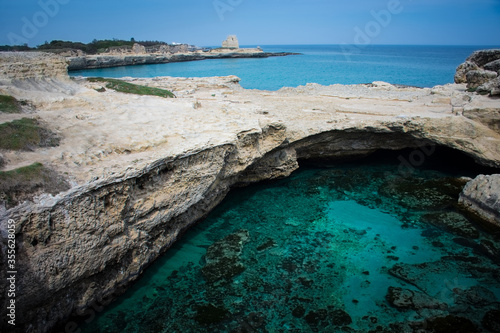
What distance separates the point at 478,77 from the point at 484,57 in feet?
25.4

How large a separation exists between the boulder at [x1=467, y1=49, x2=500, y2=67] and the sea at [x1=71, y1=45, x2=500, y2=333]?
72.9 ft

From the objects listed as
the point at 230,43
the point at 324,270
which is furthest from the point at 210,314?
the point at 230,43

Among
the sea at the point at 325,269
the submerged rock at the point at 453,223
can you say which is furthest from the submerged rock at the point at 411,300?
the submerged rock at the point at 453,223

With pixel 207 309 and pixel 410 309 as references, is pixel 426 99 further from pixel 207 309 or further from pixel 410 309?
pixel 207 309

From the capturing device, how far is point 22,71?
511 inches

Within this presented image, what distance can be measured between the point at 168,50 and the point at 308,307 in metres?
108

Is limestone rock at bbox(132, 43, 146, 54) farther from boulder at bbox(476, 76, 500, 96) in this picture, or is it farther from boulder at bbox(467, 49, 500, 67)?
boulder at bbox(476, 76, 500, 96)

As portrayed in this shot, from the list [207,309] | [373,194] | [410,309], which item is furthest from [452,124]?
[207,309]

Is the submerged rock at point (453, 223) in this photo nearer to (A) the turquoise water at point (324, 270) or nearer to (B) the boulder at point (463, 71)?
(A) the turquoise water at point (324, 270)

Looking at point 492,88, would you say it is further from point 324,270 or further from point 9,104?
point 9,104

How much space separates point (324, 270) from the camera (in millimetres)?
9188

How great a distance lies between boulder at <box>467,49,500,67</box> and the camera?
92.7 ft

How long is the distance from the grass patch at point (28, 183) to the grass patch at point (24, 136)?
1358mm

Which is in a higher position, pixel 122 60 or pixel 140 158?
pixel 122 60
